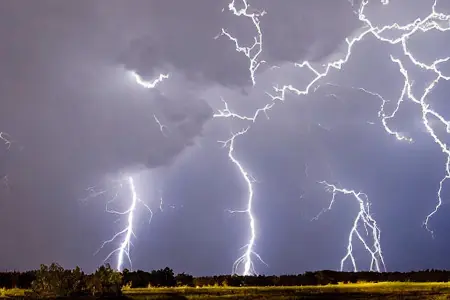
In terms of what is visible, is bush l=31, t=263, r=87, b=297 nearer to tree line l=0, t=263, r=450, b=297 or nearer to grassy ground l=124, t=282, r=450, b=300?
tree line l=0, t=263, r=450, b=297

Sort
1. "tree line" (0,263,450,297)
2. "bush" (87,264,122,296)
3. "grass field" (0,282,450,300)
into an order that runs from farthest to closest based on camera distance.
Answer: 1. "tree line" (0,263,450,297)
2. "bush" (87,264,122,296)
3. "grass field" (0,282,450,300)

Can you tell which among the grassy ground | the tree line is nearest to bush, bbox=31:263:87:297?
the tree line

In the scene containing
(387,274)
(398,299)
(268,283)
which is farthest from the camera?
(387,274)

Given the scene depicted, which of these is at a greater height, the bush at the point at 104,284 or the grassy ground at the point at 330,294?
the bush at the point at 104,284

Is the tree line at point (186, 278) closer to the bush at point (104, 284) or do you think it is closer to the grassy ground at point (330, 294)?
the bush at point (104, 284)

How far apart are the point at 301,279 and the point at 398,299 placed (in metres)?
10.6

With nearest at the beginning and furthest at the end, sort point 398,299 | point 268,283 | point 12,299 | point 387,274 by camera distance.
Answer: point 398,299 → point 12,299 → point 268,283 → point 387,274

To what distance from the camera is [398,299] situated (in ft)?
44.7

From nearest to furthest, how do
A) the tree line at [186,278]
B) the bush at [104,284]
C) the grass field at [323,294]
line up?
the grass field at [323,294], the bush at [104,284], the tree line at [186,278]

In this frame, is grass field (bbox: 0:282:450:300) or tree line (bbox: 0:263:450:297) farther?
tree line (bbox: 0:263:450:297)

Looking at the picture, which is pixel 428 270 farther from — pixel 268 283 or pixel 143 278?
pixel 143 278

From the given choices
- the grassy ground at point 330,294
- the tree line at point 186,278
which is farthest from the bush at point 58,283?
the grassy ground at point 330,294

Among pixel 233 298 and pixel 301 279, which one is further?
pixel 301 279

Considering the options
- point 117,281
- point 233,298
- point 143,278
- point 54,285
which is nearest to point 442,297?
point 233,298
